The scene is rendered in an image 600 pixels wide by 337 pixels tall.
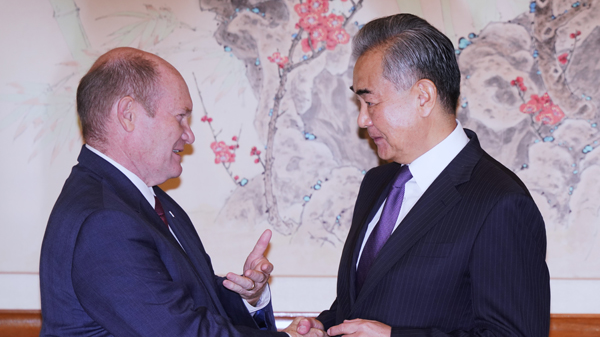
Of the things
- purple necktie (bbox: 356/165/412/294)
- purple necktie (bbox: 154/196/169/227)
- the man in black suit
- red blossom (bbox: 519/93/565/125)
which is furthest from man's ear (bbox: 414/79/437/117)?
red blossom (bbox: 519/93/565/125)

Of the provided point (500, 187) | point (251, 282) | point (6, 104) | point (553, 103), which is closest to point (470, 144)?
point (500, 187)

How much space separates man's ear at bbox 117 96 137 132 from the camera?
1.65 m

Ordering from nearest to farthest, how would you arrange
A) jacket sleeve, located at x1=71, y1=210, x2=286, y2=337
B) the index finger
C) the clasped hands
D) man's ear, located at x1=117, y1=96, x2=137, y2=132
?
jacket sleeve, located at x1=71, y1=210, x2=286, y2=337, the clasped hands, man's ear, located at x1=117, y1=96, x2=137, y2=132, the index finger

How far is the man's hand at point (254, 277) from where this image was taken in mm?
1803

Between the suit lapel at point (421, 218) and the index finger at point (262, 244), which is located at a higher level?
the suit lapel at point (421, 218)

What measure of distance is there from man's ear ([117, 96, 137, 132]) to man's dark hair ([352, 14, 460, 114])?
2.62 feet

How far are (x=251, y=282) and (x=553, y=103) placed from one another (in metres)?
1.78

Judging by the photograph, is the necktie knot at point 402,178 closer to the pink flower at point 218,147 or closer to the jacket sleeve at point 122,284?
the jacket sleeve at point 122,284

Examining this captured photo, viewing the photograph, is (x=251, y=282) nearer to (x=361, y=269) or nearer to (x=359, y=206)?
(x=361, y=269)

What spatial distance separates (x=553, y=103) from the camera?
2670mm

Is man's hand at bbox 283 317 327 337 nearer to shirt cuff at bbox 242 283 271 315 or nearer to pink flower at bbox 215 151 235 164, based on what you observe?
shirt cuff at bbox 242 283 271 315

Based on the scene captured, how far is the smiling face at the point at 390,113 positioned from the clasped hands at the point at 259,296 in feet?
1.78

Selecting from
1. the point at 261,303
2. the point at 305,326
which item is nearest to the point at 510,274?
the point at 305,326

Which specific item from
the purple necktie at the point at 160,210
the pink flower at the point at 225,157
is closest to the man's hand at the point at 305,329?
the purple necktie at the point at 160,210
